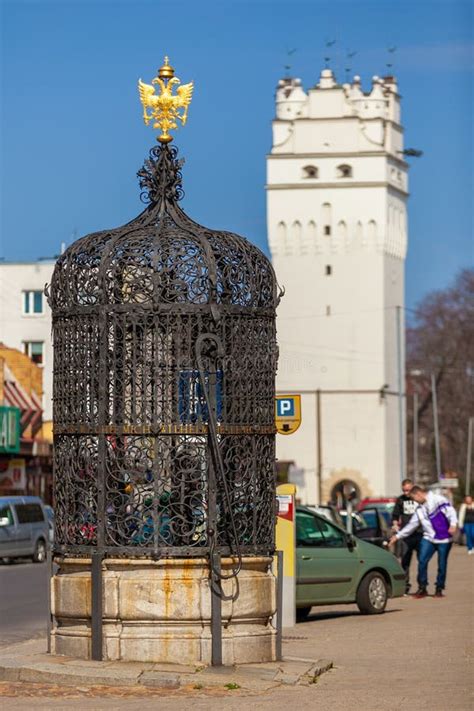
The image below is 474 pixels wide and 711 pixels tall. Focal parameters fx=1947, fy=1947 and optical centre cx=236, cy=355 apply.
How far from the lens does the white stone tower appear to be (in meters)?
109

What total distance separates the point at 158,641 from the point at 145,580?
491 mm

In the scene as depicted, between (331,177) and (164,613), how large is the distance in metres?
99.5

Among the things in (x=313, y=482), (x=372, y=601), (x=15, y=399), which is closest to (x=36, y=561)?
(x=372, y=601)

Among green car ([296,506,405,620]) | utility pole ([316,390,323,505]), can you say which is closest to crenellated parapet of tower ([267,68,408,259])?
utility pole ([316,390,323,505])

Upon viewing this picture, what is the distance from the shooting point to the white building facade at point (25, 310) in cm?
9025

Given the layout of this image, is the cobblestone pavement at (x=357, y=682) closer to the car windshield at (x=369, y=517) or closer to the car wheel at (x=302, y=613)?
the car wheel at (x=302, y=613)

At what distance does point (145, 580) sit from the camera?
15430 millimetres

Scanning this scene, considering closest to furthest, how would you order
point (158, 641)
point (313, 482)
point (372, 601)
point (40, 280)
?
point (158, 641) → point (372, 601) → point (40, 280) → point (313, 482)

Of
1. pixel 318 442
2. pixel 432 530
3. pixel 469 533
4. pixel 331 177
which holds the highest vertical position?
pixel 331 177

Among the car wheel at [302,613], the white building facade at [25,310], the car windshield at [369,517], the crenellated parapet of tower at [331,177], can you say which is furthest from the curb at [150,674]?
the crenellated parapet of tower at [331,177]

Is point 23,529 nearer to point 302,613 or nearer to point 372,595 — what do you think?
point 302,613

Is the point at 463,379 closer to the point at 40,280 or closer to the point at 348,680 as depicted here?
the point at 40,280

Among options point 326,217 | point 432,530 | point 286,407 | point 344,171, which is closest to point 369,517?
point 432,530

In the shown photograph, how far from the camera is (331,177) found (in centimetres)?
11388
